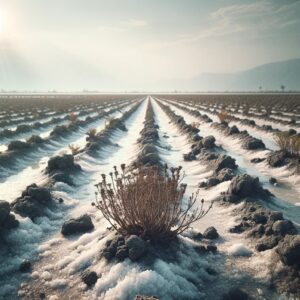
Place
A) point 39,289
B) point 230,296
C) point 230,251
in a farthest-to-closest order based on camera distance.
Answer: point 230,251 < point 39,289 < point 230,296

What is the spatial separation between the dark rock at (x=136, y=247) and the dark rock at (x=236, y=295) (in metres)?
1.11

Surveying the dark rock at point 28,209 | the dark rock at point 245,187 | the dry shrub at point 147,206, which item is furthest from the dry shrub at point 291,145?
the dark rock at point 28,209

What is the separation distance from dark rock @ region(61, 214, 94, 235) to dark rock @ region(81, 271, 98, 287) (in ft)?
5.43

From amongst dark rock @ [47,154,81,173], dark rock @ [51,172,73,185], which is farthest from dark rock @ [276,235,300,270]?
dark rock @ [47,154,81,173]

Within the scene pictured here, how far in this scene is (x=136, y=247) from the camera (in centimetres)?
461

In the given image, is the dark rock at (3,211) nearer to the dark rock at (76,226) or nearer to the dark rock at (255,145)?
the dark rock at (76,226)

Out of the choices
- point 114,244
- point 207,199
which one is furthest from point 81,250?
point 207,199

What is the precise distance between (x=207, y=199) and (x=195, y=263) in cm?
308

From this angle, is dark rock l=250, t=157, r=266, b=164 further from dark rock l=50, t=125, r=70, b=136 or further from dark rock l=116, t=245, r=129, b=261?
dark rock l=50, t=125, r=70, b=136

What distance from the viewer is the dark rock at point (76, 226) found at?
6.07m

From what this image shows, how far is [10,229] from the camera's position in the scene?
586 cm

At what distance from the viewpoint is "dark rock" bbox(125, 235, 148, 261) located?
4.58 metres

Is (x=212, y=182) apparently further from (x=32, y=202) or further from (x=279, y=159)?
(x=32, y=202)

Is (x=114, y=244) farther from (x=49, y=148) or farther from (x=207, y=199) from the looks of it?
(x=49, y=148)
